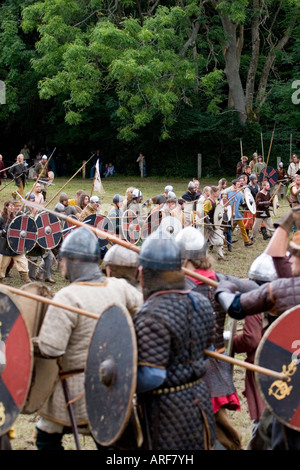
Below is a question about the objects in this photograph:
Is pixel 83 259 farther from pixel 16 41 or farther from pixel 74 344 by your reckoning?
pixel 16 41

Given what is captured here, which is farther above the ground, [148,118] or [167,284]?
[148,118]

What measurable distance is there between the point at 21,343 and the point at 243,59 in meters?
26.3

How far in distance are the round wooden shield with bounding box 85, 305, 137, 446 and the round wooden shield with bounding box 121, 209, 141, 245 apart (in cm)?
Result: 780

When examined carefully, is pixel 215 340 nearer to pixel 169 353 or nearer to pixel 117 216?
pixel 169 353

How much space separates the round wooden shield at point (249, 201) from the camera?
1399 centimetres

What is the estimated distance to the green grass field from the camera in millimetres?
5062

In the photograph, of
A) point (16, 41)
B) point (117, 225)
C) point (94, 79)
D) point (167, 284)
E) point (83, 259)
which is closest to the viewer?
point (167, 284)

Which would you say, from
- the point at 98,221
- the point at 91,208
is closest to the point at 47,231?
the point at 98,221

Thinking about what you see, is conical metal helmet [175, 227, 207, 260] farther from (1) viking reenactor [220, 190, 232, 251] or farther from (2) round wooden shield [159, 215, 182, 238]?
(1) viking reenactor [220, 190, 232, 251]

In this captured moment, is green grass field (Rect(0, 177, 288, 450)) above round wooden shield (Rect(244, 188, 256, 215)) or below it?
below

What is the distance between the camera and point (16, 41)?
26.9 metres

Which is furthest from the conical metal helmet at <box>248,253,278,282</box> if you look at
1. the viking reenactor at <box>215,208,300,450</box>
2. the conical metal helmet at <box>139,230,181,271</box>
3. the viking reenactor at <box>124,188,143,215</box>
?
the viking reenactor at <box>124,188,143,215</box>

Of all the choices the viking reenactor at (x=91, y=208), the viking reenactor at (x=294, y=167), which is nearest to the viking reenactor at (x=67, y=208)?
the viking reenactor at (x=91, y=208)

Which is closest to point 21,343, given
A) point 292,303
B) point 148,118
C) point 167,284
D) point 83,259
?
point 83,259
